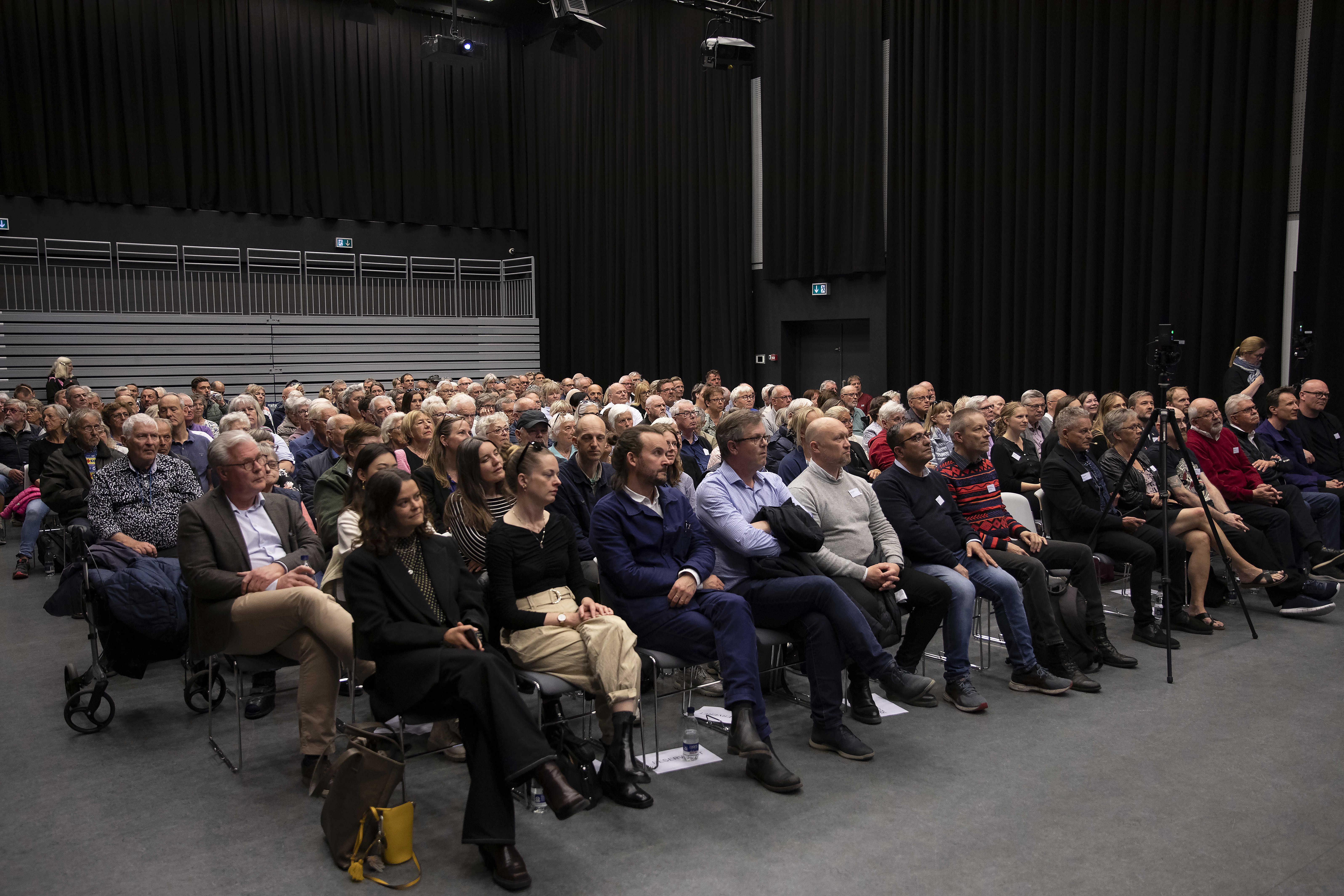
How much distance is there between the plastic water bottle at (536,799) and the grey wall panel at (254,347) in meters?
12.2

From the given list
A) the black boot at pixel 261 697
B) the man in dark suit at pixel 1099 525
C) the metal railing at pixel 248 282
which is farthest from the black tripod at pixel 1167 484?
the metal railing at pixel 248 282

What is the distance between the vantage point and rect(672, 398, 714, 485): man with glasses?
19.3 feet

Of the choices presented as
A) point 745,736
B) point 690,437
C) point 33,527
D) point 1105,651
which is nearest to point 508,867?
point 745,736

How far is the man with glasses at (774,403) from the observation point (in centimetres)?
797

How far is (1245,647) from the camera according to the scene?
484cm

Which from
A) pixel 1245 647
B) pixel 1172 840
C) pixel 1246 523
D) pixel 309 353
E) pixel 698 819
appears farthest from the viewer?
pixel 309 353

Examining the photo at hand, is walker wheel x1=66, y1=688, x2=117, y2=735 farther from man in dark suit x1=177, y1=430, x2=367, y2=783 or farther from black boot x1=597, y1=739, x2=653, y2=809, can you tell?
black boot x1=597, y1=739, x2=653, y2=809

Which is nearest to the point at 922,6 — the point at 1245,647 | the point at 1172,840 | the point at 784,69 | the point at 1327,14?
the point at 784,69

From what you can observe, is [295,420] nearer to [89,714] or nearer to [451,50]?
[89,714]

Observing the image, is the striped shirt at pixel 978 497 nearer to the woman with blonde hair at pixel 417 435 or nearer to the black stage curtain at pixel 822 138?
the woman with blonde hair at pixel 417 435

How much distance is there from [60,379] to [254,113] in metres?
5.56

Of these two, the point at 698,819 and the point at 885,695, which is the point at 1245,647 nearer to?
the point at 885,695

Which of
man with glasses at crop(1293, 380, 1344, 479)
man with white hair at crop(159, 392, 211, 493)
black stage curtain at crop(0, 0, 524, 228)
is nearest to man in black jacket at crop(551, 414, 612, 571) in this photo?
man with white hair at crop(159, 392, 211, 493)

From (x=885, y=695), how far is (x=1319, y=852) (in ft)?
5.61
